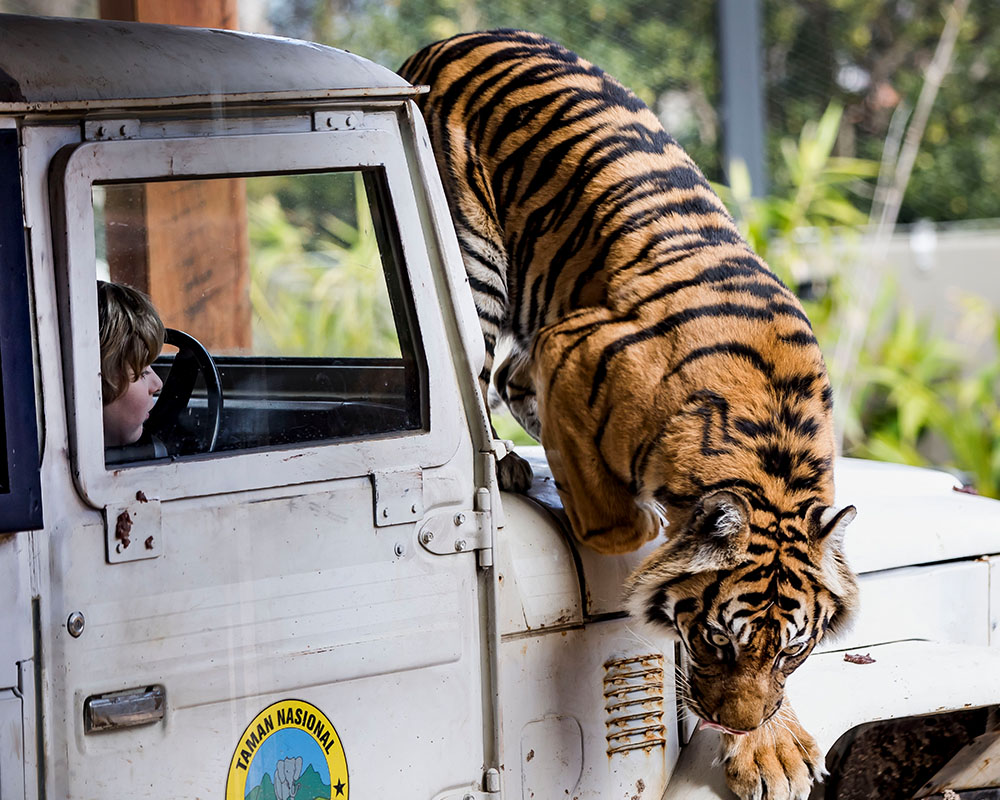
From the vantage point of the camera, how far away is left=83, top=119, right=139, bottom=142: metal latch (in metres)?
1.83

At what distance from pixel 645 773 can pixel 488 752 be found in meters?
0.40

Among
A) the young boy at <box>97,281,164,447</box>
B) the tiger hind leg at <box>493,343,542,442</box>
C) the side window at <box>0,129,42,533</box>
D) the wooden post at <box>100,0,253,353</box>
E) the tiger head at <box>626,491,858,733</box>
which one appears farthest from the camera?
the tiger hind leg at <box>493,343,542,442</box>

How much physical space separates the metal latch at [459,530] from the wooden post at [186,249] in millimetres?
598

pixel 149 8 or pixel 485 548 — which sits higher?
pixel 149 8

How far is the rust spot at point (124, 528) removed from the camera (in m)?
1.82

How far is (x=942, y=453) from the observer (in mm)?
8164

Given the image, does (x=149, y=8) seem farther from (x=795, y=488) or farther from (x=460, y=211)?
(x=795, y=488)

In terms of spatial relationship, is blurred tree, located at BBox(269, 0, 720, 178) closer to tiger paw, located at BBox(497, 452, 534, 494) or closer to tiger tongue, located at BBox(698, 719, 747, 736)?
tiger paw, located at BBox(497, 452, 534, 494)

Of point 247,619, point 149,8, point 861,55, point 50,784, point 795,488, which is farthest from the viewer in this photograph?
point 861,55

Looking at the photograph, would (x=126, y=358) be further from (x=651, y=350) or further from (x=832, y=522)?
(x=832, y=522)

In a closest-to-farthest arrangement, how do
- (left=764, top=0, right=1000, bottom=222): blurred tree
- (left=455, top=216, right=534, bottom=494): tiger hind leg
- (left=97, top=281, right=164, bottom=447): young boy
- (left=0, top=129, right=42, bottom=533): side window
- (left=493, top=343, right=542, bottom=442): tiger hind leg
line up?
(left=0, top=129, right=42, bottom=533): side window → (left=97, top=281, right=164, bottom=447): young boy → (left=455, top=216, right=534, bottom=494): tiger hind leg → (left=493, top=343, right=542, bottom=442): tiger hind leg → (left=764, top=0, right=1000, bottom=222): blurred tree

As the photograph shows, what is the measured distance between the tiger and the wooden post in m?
0.68

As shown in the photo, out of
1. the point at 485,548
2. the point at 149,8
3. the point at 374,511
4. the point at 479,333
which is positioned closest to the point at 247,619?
the point at 374,511

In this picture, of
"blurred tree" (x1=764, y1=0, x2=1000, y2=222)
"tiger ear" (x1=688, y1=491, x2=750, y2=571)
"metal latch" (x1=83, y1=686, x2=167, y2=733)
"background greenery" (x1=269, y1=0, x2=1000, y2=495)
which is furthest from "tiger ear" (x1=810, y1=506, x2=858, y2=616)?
"blurred tree" (x1=764, y1=0, x2=1000, y2=222)
